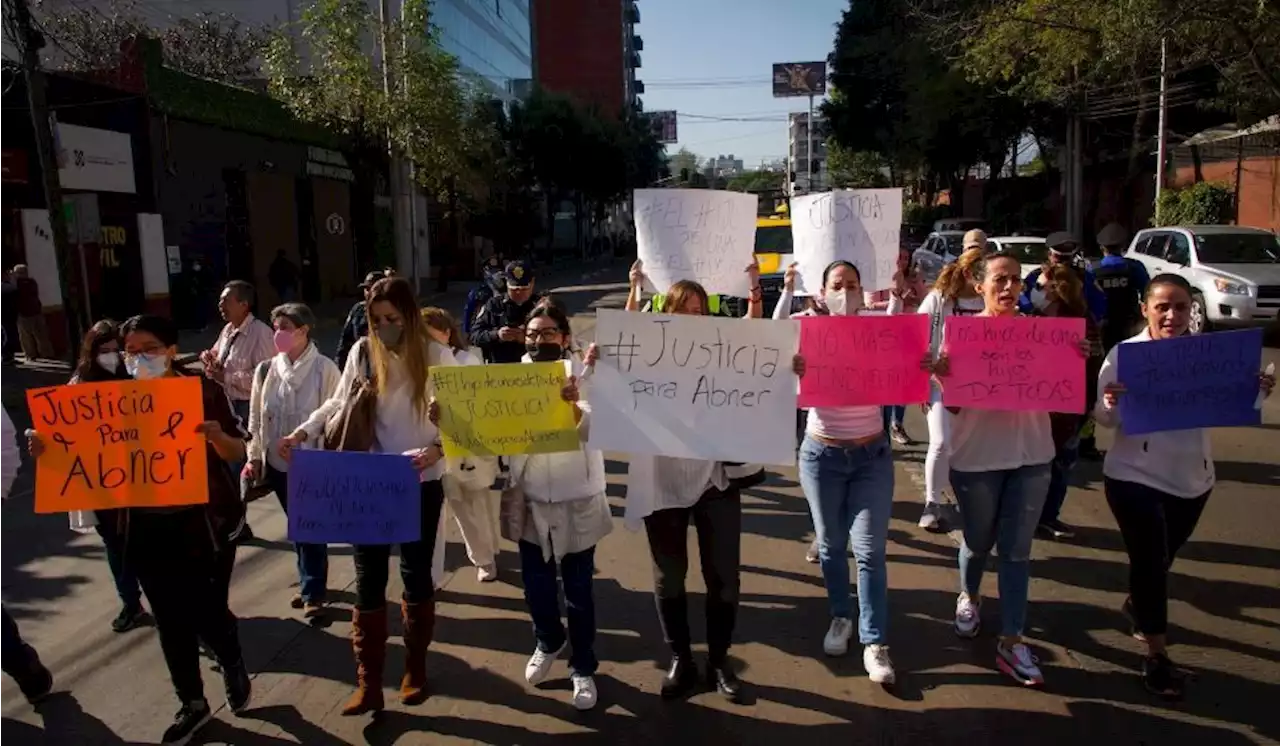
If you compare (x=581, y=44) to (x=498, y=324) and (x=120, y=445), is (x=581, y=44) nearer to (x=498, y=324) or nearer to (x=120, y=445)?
(x=498, y=324)

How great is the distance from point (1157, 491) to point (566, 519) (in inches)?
94.2

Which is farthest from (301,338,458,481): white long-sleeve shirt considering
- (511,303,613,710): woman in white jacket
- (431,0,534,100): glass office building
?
(431,0,534,100): glass office building

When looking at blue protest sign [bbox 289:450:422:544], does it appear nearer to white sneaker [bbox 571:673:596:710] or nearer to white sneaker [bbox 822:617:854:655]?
→ white sneaker [bbox 571:673:596:710]

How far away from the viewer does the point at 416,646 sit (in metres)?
4.06

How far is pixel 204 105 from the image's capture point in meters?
22.2

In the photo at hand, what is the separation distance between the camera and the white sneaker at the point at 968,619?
14.8 feet

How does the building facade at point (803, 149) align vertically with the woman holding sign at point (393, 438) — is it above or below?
above

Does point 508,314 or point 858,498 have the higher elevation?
point 508,314

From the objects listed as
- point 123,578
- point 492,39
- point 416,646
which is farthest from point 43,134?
point 492,39

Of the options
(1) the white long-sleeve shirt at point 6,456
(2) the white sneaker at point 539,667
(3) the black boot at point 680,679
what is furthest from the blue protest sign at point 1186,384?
(1) the white long-sleeve shirt at point 6,456

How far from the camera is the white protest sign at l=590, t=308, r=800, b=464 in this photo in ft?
12.7

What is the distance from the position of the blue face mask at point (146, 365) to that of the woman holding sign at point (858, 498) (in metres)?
2.68

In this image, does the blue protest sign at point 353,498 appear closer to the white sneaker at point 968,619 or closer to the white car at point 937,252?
the white sneaker at point 968,619

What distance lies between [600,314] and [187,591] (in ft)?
6.37
